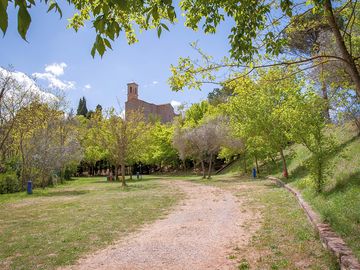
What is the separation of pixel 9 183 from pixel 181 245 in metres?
19.1

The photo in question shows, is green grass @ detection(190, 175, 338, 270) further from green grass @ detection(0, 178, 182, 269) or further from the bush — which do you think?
the bush

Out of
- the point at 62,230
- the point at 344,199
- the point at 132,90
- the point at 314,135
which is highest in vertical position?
the point at 132,90

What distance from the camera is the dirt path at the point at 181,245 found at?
227 inches

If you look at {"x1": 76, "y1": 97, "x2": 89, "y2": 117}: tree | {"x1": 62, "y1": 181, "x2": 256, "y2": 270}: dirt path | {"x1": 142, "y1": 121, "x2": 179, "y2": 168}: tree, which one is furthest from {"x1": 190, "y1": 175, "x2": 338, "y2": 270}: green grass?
{"x1": 76, "y1": 97, "x2": 89, "y2": 117}: tree

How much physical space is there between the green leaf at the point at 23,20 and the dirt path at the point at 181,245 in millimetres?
4581

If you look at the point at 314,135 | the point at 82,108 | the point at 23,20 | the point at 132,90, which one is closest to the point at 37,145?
the point at 314,135

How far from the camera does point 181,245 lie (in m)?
6.90

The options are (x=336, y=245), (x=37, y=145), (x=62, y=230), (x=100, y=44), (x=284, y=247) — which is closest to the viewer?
(x=100, y=44)

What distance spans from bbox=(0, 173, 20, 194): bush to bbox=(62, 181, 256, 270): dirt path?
1569cm

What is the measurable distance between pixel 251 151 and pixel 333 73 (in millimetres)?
15277

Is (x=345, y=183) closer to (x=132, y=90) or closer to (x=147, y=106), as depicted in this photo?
(x=147, y=106)

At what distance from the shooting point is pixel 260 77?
7.09 metres

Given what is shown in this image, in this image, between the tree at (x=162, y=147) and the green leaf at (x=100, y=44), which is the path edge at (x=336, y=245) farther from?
the tree at (x=162, y=147)

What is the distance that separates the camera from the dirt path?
→ 18.9ft
